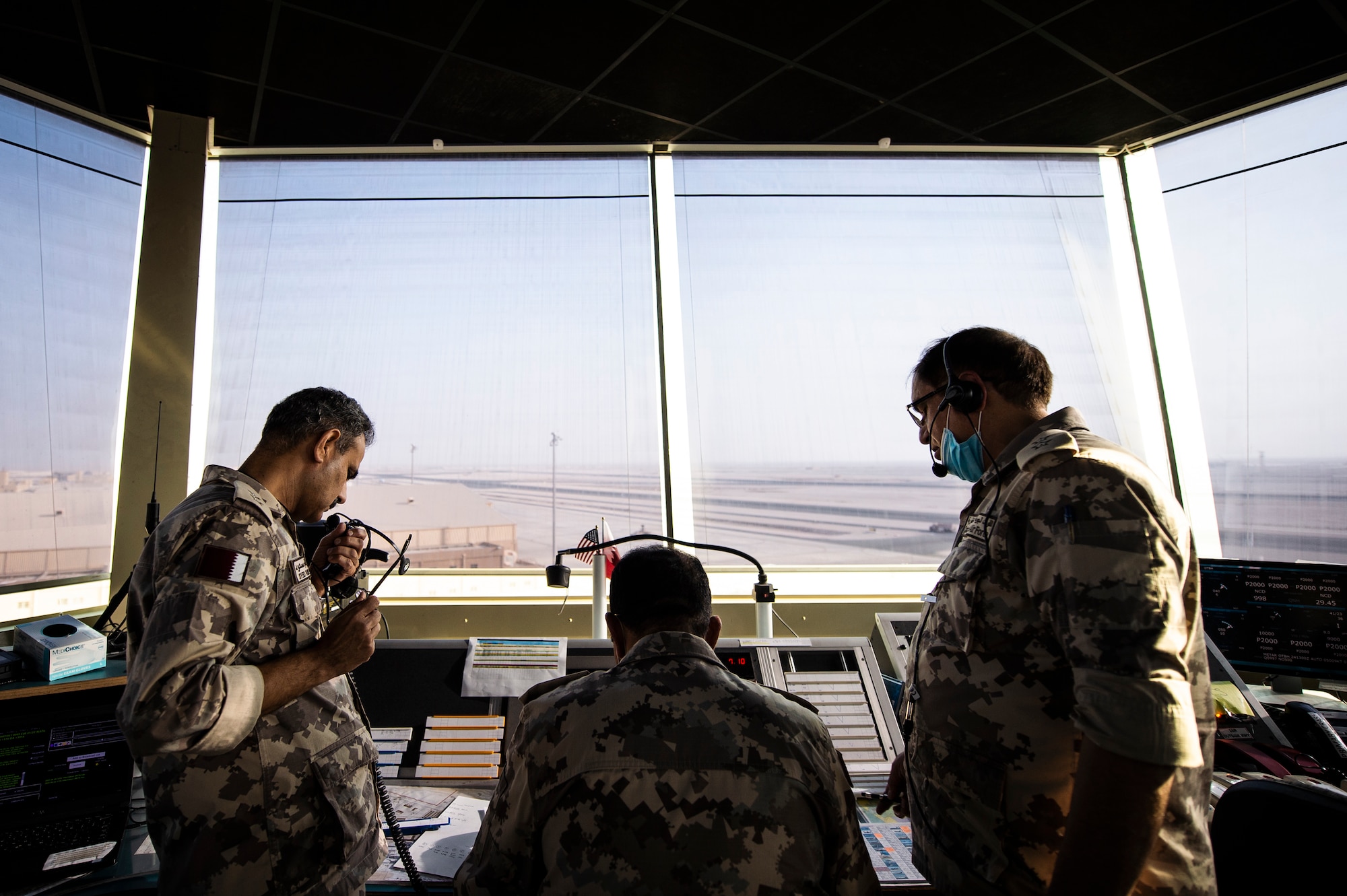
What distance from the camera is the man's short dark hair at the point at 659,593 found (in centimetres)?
114

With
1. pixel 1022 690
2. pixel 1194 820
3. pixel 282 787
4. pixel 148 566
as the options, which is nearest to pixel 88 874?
pixel 282 787

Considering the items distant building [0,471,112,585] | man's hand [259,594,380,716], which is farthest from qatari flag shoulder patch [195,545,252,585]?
distant building [0,471,112,585]

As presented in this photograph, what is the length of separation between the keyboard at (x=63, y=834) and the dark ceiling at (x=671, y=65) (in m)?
2.38

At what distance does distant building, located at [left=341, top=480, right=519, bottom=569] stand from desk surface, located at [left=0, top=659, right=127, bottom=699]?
1.23 meters

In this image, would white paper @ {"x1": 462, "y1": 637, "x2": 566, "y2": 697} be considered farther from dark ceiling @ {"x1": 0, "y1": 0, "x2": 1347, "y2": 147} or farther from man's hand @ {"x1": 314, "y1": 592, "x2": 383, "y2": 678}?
dark ceiling @ {"x1": 0, "y1": 0, "x2": 1347, "y2": 147}

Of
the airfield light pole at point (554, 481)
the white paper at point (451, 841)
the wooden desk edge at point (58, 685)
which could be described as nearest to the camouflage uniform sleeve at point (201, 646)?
the white paper at point (451, 841)

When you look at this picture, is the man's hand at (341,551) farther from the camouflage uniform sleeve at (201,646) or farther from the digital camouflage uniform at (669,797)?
the digital camouflage uniform at (669,797)

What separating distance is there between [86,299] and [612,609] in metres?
2.87

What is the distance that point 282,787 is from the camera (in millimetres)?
1164

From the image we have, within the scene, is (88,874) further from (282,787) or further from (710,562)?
(710,562)

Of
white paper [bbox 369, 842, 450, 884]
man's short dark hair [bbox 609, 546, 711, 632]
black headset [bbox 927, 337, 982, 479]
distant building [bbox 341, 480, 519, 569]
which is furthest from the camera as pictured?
distant building [bbox 341, 480, 519, 569]

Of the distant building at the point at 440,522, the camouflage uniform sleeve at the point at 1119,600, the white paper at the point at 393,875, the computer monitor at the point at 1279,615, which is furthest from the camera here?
the distant building at the point at 440,522

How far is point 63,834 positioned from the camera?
1480mm

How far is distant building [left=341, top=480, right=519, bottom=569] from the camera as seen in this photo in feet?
9.59
